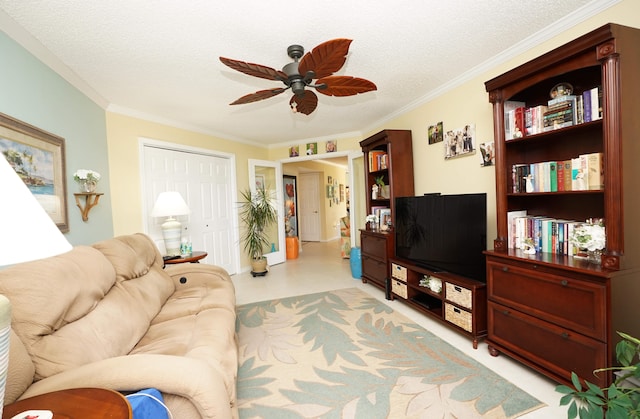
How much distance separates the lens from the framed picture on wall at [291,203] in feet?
23.9

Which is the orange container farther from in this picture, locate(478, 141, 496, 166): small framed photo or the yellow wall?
locate(478, 141, 496, 166): small framed photo

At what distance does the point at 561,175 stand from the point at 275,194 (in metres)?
4.46

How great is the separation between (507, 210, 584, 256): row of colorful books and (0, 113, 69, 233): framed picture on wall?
3377mm

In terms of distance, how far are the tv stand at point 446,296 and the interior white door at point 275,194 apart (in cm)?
291

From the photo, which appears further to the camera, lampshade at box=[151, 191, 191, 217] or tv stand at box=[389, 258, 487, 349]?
lampshade at box=[151, 191, 191, 217]

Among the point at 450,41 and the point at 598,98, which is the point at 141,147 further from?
the point at 598,98

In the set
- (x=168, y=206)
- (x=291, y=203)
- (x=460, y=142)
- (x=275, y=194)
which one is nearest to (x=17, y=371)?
(x=168, y=206)

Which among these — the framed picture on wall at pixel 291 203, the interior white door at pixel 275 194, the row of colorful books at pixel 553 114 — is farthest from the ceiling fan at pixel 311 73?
the framed picture on wall at pixel 291 203

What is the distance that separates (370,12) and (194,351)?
7.30 ft

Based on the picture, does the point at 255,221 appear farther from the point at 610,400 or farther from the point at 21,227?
the point at 610,400

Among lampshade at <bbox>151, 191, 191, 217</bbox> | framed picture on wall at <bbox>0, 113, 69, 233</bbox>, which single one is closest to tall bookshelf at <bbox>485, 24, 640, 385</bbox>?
lampshade at <bbox>151, 191, 191, 217</bbox>

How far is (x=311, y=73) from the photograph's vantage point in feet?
6.00

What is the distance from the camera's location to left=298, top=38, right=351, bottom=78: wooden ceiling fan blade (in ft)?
4.91

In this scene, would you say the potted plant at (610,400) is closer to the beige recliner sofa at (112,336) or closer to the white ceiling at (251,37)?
the beige recliner sofa at (112,336)
